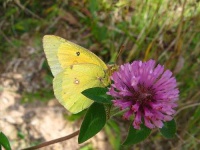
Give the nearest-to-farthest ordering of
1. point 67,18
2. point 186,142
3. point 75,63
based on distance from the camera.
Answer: point 75,63 < point 186,142 < point 67,18

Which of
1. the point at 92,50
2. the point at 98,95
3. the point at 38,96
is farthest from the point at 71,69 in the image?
the point at 92,50

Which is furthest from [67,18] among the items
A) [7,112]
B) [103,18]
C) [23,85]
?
[7,112]

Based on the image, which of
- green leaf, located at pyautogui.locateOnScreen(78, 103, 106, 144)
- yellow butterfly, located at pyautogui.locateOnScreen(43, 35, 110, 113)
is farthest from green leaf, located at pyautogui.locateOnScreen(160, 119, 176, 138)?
yellow butterfly, located at pyautogui.locateOnScreen(43, 35, 110, 113)

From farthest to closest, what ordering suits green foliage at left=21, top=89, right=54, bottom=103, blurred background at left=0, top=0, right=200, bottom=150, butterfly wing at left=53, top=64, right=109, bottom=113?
green foliage at left=21, top=89, right=54, bottom=103 < blurred background at left=0, top=0, right=200, bottom=150 < butterfly wing at left=53, top=64, right=109, bottom=113

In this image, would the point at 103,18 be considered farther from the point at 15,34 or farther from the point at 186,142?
the point at 186,142

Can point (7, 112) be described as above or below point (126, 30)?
below

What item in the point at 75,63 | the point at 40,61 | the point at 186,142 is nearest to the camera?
the point at 75,63

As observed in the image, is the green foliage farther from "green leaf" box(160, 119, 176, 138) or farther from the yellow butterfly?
"green leaf" box(160, 119, 176, 138)

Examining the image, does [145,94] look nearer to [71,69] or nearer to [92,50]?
[71,69]
